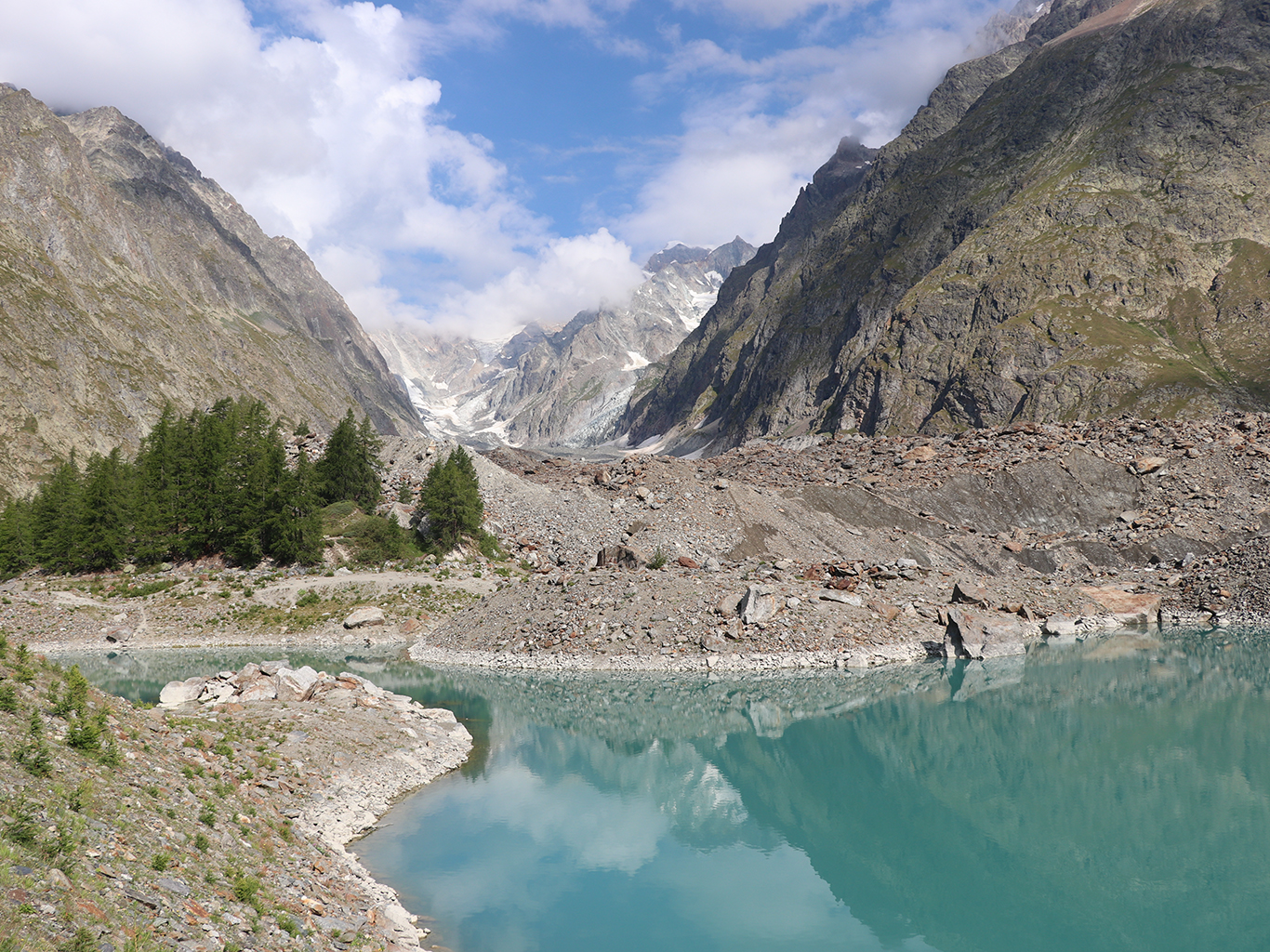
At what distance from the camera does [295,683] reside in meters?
37.8

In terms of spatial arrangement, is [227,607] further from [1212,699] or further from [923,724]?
[1212,699]

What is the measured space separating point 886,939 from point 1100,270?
19025 centimetres

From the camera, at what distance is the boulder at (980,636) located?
53875mm

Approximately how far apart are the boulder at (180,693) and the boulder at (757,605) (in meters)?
33.0

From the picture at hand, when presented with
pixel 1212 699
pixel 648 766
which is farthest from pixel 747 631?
pixel 1212 699

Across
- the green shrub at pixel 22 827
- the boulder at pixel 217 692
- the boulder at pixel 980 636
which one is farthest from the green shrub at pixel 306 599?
the green shrub at pixel 22 827

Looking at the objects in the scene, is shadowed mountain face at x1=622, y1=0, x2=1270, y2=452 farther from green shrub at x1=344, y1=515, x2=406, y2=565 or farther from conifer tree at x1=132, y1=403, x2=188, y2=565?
conifer tree at x1=132, y1=403, x2=188, y2=565

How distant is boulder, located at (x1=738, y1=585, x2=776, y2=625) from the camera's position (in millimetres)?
52688

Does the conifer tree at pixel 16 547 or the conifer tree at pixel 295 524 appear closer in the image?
the conifer tree at pixel 295 524

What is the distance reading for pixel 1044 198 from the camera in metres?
190

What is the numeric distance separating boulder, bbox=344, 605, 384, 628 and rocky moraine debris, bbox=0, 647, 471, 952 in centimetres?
3238

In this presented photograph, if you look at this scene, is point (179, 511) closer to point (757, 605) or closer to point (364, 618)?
point (364, 618)

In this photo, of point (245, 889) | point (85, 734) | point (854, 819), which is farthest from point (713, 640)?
point (85, 734)

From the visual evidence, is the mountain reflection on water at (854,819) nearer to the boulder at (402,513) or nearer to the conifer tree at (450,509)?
the conifer tree at (450,509)
